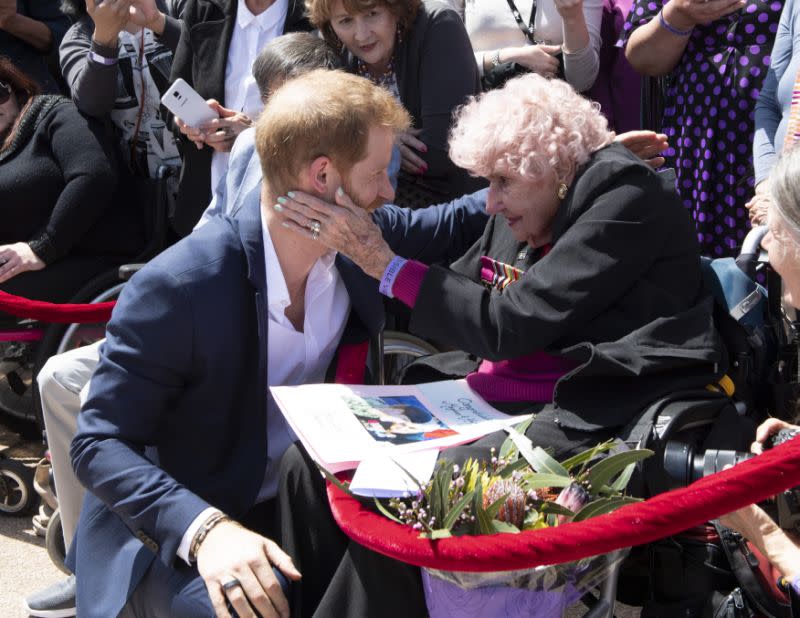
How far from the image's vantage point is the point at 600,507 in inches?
77.5

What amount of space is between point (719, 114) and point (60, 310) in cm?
239

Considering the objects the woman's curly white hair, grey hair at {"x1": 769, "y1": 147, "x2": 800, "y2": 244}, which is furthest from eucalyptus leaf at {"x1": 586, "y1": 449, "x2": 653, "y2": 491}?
the woman's curly white hair

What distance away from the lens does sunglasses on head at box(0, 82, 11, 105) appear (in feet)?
14.0

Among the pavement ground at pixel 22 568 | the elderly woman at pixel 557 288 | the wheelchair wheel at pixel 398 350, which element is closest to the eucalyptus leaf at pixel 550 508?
the elderly woman at pixel 557 288

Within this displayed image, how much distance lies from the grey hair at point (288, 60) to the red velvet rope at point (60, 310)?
0.95m

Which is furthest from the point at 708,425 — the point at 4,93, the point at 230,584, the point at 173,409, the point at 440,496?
the point at 4,93

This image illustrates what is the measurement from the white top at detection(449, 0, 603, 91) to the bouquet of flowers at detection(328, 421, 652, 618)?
81.6 inches

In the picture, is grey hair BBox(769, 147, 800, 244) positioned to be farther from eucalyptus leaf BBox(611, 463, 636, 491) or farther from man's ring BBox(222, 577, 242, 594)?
man's ring BBox(222, 577, 242, 594)

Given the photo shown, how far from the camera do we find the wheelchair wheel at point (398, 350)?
3744mm

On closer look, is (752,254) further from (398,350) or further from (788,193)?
(398,350)

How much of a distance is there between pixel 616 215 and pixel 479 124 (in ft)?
1.46

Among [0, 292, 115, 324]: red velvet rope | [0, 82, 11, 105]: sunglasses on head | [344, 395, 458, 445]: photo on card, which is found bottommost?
[0, 292, 115, 324]: red velvet rope

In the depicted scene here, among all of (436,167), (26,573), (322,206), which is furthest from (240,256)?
(26,573)

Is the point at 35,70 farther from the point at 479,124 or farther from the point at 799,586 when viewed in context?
the point at 799,586
